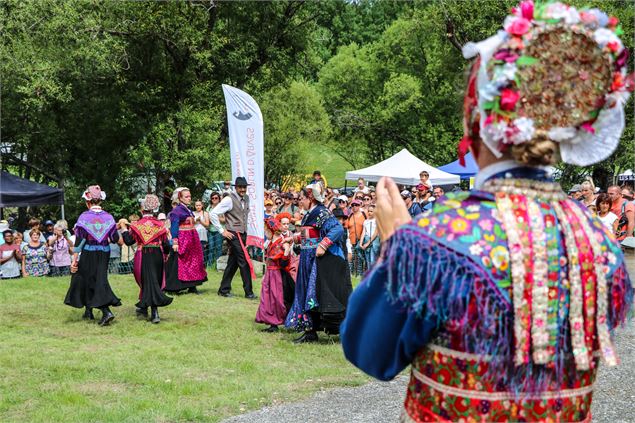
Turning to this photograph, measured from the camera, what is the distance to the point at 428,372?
224cm

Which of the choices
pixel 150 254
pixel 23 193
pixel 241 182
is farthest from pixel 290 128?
pixel 150 254

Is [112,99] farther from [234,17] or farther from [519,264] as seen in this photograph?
[519,264]

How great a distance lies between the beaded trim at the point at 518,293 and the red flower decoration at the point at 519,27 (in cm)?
48

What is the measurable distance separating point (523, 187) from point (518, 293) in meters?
0.29

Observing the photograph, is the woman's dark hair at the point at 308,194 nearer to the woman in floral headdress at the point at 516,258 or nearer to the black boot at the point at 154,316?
the black boot at the point at 154,316

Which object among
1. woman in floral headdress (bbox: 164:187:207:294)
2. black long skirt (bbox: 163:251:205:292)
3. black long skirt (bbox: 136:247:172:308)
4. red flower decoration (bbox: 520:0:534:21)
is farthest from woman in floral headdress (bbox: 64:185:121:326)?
red flower decoration (bbox: 520:0:534:21)

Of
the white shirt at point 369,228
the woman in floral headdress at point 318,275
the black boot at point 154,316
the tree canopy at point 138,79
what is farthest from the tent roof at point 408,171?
the woman in floral headdress at point 318,275

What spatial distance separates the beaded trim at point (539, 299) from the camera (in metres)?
2.10

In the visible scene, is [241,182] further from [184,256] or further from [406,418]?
[406,418]

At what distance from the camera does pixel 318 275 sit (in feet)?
30.0

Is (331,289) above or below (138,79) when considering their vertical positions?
below

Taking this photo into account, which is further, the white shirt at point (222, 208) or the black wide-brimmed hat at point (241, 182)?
the white shirt at point (222, 208)

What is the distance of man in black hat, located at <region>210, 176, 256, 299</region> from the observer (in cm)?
1286

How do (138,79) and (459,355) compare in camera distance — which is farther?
(138,79)
